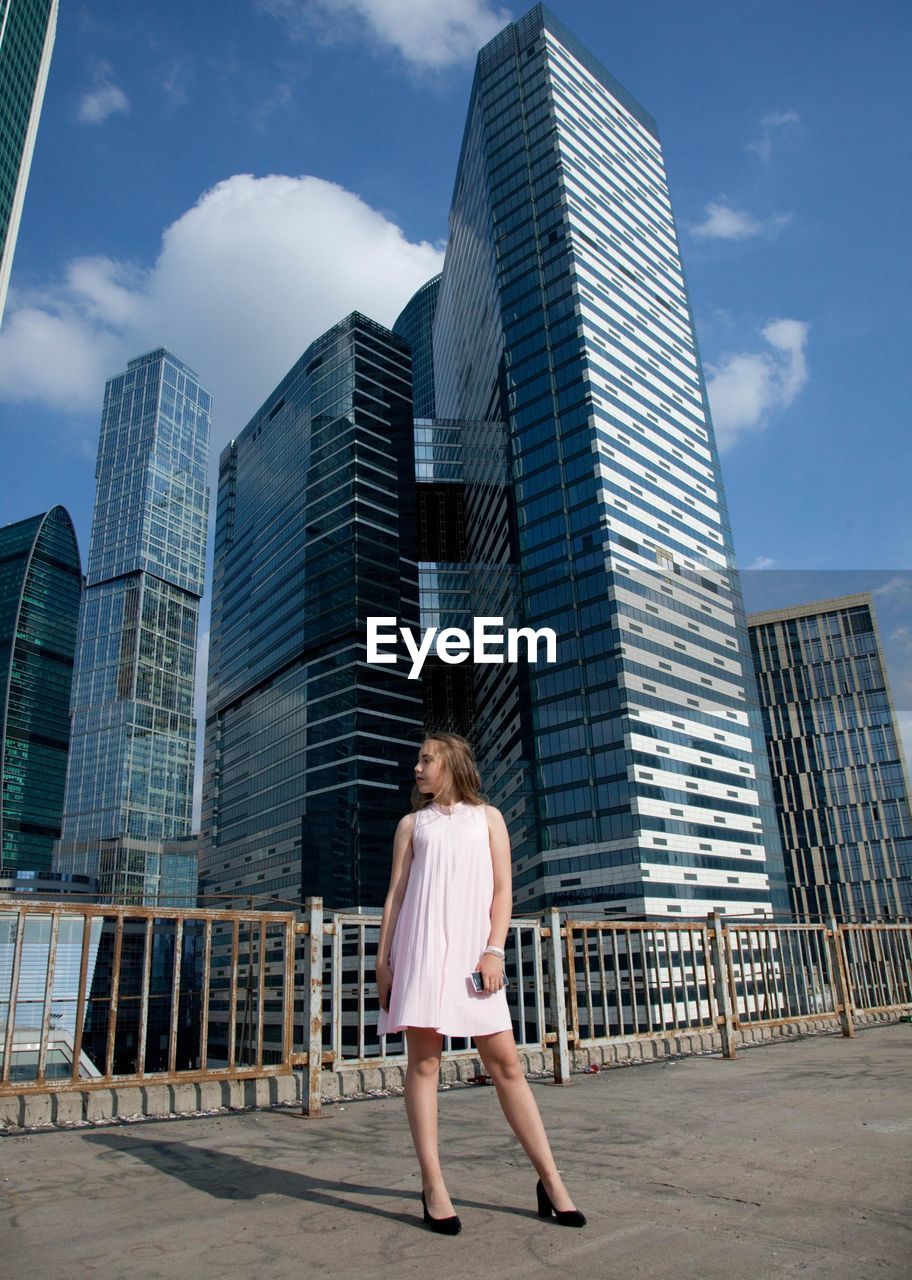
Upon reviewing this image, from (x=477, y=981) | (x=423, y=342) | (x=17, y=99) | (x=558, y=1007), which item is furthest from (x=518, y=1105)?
(x=423, y=342)

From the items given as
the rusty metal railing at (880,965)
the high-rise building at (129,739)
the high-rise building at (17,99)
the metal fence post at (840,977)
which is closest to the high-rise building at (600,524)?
the high-rise building at (17,99)

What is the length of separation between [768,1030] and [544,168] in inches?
4487

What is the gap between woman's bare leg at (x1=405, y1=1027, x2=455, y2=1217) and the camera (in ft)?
9.30

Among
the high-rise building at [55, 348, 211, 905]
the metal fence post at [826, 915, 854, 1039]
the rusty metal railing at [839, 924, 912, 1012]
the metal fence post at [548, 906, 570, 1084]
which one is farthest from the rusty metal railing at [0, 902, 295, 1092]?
the high-rise building at [55, 348, 211, 905]

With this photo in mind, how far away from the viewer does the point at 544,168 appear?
10300cm

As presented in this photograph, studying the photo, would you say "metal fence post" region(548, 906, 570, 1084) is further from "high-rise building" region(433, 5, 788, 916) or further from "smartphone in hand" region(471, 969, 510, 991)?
"high-rise building" region(433, 5, 788, 916)

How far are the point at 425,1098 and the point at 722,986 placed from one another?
703 cm

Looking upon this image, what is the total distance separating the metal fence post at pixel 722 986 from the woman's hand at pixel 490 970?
633 centimetres

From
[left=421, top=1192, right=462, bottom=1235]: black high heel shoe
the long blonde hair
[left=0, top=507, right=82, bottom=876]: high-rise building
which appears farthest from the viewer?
[left=0, top=507, right=82, bottom=876]: high-rise building

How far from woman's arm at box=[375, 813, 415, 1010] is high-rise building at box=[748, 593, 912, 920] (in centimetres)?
11323

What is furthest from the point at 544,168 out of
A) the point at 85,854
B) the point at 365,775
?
the point at 85,854

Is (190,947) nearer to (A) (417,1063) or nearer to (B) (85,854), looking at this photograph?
(B) (85,854)

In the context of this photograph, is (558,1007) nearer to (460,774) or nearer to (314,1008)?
(314,1008)

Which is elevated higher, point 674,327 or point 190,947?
point 674,327
